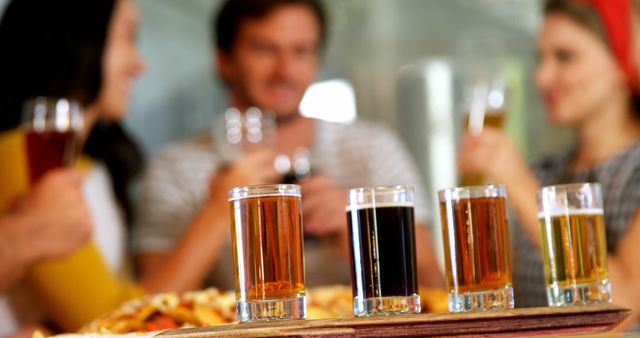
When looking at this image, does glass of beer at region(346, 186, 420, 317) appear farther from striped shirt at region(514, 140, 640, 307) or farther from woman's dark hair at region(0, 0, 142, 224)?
woman's dark hair at region(0, 0, 142, 224)

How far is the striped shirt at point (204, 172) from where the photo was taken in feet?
7.82

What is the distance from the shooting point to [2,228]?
1.69 metres

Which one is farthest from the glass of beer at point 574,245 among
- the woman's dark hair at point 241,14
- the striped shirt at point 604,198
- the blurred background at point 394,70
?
the blurred background at point 394,70

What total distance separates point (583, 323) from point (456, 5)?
3.20 metres

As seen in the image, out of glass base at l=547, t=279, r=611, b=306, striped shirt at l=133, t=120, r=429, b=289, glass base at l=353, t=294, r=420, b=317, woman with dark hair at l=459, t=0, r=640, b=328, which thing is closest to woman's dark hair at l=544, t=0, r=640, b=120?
woman with dark hair at l=459, t=0, r=640, b=328

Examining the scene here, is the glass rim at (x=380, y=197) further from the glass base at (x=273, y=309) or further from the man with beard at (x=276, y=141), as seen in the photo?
the man with beard at (x=276, y=141)

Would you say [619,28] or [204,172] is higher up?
[619,28]

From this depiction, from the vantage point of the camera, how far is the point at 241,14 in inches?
97.6

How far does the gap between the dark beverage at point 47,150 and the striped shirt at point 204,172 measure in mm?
660

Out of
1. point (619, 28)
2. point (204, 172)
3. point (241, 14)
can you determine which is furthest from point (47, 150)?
point (619, 28)

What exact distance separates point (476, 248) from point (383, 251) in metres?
0.10

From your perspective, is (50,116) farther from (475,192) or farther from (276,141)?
(475,192)

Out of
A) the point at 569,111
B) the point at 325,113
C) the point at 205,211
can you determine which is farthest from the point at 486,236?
the point at 325,113

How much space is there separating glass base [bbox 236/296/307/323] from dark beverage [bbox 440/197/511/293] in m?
0.17
